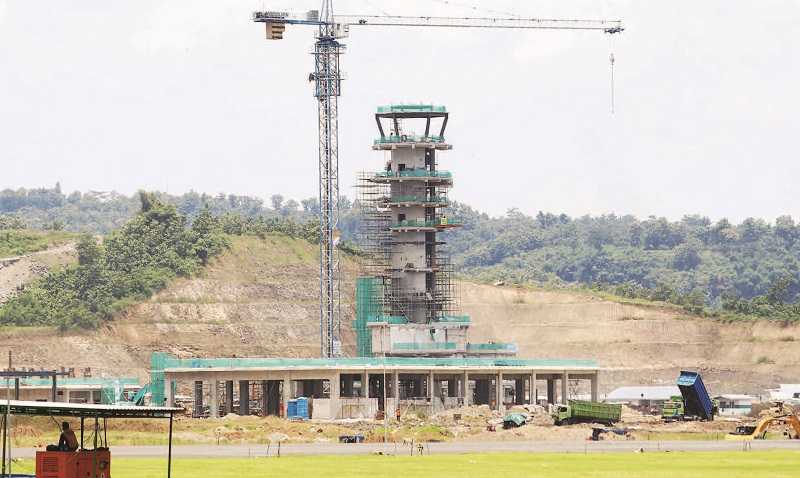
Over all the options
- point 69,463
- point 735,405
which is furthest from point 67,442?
point 735,405

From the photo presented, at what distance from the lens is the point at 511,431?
139 meters

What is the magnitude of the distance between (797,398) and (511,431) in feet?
212

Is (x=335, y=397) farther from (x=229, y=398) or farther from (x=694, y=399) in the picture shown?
(x=694, y=399)

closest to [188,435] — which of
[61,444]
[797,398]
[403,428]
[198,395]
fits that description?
[403,428]

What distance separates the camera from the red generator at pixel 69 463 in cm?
6931

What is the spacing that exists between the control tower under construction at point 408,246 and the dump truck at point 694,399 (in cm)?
2025

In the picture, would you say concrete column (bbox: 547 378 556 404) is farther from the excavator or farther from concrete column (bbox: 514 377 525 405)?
the excavator

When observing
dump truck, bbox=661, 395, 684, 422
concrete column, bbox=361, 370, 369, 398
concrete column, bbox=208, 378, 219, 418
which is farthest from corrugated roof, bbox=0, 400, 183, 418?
dump truck, bbox=661, 395, 684, 422

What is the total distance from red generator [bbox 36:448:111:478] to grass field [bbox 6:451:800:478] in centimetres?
1547

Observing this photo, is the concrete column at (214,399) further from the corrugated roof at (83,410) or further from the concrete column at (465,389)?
the corrugated roof at (83,410)

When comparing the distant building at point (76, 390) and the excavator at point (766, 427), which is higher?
the distant building at point (76, 390)

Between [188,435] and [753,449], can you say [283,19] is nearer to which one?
[188,435]

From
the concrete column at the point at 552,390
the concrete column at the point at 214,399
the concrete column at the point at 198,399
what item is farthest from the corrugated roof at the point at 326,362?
the concrete column at the point at 552,390

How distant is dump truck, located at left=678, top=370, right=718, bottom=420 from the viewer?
160 m
